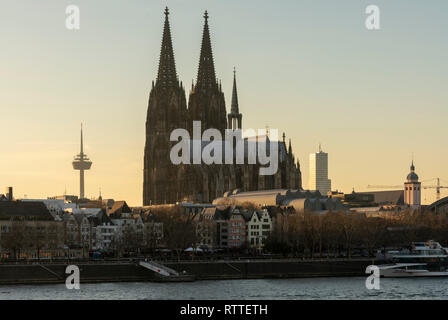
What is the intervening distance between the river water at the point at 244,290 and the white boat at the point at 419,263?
7.37 metres

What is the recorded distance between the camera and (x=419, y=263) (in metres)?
90.3

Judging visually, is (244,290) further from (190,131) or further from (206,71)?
(206,71)

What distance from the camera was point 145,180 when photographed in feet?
529

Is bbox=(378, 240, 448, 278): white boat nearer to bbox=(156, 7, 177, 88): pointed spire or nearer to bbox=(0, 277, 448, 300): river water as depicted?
bbox=(0, 277, 448, 300): river water

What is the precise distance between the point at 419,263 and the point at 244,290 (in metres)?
28.9

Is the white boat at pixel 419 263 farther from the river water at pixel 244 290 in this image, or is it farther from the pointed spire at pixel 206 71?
the pointed spire at pixel 206 71

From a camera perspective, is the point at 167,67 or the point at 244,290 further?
the point at 167,67

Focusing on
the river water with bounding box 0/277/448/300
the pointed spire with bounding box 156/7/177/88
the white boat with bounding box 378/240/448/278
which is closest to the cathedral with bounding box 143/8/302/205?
the pointed spire with bounding box 156/7/177/88

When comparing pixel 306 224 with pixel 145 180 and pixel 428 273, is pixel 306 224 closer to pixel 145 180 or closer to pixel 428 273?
pixel 428 273

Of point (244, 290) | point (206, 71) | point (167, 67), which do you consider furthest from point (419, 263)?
point (206, 71)

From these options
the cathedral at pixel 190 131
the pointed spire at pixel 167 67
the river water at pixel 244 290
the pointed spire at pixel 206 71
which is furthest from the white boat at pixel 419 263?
the pointed spire at pixel 206 71

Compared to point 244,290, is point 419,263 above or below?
above

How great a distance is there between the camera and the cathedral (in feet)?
516

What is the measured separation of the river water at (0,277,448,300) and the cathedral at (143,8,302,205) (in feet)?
260
